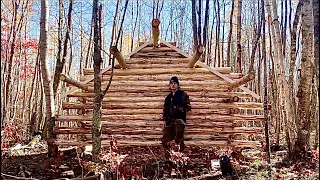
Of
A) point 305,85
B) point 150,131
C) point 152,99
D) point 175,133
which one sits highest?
point 305,85

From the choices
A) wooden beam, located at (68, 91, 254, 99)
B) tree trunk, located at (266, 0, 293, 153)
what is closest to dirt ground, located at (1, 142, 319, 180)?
tree trunk, located at (266, 0, 293, 153)

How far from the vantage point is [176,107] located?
827cm

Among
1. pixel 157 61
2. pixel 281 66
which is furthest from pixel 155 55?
pixel 281 66

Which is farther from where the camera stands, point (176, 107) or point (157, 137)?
point (157, 137)

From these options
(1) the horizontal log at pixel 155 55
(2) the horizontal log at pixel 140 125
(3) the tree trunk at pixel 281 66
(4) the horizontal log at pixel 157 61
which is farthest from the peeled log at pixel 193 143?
(1) the horizontal log at pixel 155 55

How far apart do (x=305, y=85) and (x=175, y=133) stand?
9.66ft

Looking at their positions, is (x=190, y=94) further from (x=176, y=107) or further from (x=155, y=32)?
(x=155, y=32)

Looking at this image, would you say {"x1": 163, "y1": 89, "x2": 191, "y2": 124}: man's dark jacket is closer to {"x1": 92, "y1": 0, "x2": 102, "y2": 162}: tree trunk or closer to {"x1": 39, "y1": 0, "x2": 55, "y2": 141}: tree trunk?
{"x1": 39, "y1": 0, "x2": 55, "y2": 141}: tree trunk

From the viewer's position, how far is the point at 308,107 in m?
7.26

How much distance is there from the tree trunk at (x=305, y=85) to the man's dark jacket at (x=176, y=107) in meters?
2.42

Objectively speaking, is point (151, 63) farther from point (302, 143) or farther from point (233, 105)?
point (302, 143)

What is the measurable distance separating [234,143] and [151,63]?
344 centimetres

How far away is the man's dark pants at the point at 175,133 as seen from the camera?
808 cm

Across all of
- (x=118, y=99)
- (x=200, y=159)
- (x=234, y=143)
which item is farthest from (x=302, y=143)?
(x=118, y=99)
